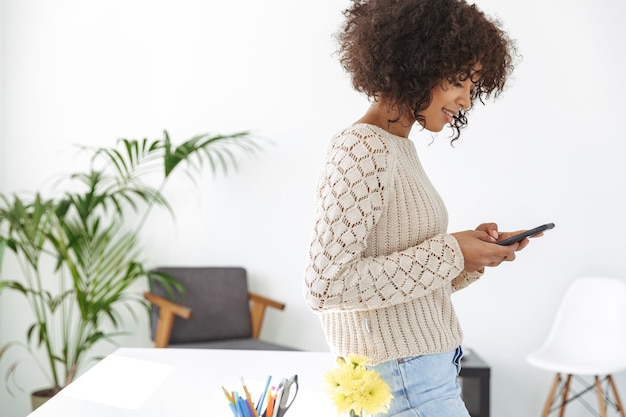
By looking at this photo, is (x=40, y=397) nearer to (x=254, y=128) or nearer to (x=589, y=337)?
(x=254, y=128)

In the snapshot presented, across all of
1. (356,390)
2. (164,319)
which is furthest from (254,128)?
(356,390)

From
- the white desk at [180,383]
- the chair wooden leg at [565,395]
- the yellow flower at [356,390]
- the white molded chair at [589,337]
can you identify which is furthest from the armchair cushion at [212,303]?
the yellow flower at [356,390]

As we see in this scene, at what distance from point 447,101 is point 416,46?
12 centimetres

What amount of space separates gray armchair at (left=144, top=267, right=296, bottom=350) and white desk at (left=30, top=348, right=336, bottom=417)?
182 centimetres

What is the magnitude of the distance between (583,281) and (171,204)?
2055 mm

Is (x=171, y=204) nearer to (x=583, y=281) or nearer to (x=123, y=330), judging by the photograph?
(x=123, y=330)

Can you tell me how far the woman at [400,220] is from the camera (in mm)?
1168

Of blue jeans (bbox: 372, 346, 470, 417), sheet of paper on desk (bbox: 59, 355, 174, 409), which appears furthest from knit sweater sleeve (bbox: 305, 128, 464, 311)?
sheet of paper on desk (bbox: 59, 355, 174, 409)

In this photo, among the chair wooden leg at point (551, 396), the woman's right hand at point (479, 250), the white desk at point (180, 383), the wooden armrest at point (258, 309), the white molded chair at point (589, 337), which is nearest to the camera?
the woman's right hand at point (479, 250)

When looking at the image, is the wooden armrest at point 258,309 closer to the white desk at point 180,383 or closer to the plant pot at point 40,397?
the plant pot at point 40,397

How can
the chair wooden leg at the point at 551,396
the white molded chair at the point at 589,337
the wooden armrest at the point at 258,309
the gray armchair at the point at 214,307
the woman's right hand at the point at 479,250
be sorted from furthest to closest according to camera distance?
the wooden armrest at the point at 258,309 → the gray armchair at the point at 214,307 → the chair wooden leg at the point at 551,396 → the white molded chair at the point at 589,337 → the woman's right hand at the point at 479,250

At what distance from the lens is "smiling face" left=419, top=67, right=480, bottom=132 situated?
1.30m

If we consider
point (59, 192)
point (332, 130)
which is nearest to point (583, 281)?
point (332, 130)

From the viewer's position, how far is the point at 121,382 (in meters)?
1.59
